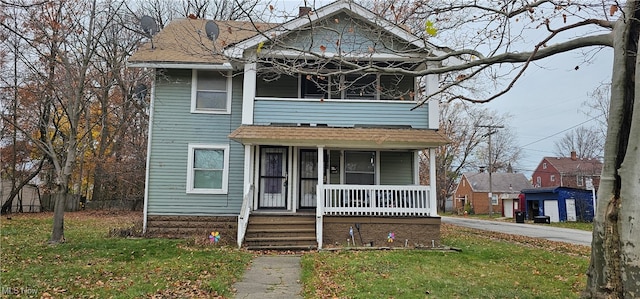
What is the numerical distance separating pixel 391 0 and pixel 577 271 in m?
6.44

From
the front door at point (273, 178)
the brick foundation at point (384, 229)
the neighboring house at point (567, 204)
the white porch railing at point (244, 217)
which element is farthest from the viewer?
the neighboring house at point (567, 204)

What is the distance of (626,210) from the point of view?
4562 mm

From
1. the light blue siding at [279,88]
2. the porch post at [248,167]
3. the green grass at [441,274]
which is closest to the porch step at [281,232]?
the porch post at [248,167]

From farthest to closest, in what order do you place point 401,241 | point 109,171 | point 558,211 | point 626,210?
point 558,211, point 109,171, point 401,241, point 626,210

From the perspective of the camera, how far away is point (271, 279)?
270 inches

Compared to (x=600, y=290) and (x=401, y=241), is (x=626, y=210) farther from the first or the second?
(x=401, y=241)

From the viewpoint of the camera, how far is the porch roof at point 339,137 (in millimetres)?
10805

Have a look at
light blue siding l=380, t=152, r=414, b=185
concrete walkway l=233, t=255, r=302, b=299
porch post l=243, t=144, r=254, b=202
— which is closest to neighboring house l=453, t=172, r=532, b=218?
light blue siding l=380, t=152, r=414, b=185

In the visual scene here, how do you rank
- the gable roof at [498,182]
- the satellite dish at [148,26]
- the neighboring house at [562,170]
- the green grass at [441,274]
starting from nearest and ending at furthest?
the green grass at [441,274], the satellite dish at [148,26], the neighboring house at [562,170], the gable roof at [498,182]

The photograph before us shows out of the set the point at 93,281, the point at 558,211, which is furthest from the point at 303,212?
Result: the point at 558,211

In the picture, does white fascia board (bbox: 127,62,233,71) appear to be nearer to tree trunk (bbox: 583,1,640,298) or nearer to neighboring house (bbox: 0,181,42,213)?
tree trunk (bbox: 583,1,640,298)

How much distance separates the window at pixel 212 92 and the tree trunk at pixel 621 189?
10.1 m

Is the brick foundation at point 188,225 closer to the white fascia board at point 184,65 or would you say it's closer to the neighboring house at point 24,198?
the white fascia board at point 184,65

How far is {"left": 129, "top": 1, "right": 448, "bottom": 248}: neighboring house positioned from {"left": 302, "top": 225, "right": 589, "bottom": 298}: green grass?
1.61 metres
